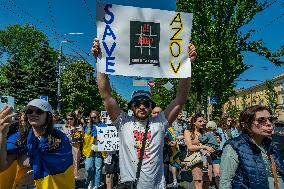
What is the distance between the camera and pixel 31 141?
3926 millimetres

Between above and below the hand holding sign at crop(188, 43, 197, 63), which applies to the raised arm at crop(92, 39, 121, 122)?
below

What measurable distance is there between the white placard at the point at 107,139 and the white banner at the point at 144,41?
17.7 ft

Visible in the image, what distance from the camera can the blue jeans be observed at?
9797mm

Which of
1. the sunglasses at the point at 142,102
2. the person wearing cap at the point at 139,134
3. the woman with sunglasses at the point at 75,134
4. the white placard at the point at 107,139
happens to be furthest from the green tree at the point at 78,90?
the sunglasses at the point at 142,102

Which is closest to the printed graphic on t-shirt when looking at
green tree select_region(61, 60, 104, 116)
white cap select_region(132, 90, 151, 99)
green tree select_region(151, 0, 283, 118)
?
white cap select_region(132, 90, 151, 99)

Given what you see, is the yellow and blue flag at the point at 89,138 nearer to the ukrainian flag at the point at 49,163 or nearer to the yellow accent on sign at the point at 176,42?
the yellow accent on sign at the point at 176,42

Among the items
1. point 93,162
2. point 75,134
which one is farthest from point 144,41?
point 75,134

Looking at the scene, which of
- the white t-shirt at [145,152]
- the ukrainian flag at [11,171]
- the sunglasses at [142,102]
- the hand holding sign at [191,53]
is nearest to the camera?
the ukrainian flag at [11,171]

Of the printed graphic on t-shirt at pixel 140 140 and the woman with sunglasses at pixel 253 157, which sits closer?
the woman with sunglasses at pixel 253 157

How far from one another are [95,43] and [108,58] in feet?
0.66

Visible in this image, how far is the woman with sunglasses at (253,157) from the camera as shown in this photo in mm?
3572

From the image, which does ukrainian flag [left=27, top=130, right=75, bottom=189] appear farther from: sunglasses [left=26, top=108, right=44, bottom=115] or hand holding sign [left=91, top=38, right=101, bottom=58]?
hand holding sign [left=91, top=38, right=101, bottom=58]

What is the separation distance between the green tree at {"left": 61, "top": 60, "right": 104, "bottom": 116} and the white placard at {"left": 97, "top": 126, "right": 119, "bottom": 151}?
51.5 meters

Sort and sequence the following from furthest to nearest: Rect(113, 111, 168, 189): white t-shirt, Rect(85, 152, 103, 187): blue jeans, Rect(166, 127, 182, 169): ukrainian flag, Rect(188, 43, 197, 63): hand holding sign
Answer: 1. Rect(85, 152, 103, 187): blue jeans
2. Rect(166, 127, 182, 169): ukrainian flag
3. Rect(188, 43, 197, 63): hand holding sign
4. Rect(113, 111, 168, 189): white t-shirt
